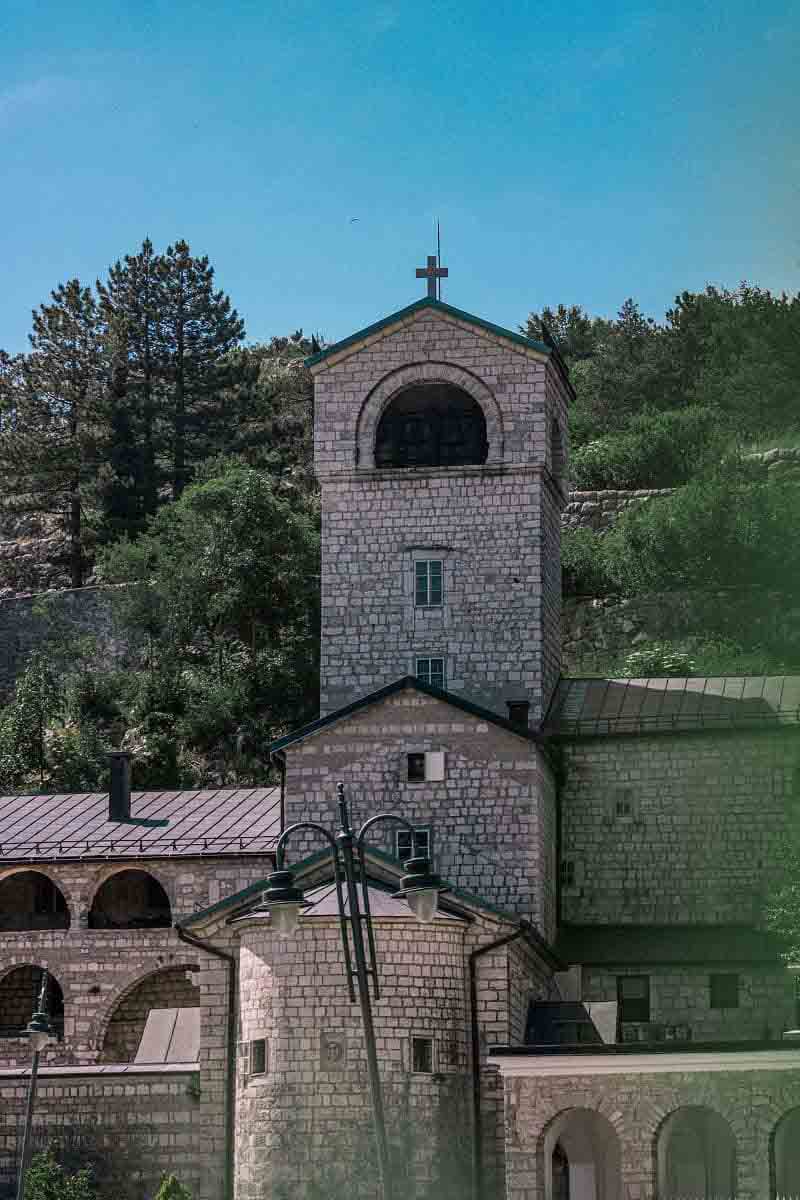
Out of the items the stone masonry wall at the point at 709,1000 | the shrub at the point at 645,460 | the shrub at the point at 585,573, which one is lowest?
the stone masonry wall at the point at 709,1000

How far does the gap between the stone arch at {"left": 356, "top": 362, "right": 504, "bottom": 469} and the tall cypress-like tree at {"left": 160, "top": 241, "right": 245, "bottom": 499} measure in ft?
96.6

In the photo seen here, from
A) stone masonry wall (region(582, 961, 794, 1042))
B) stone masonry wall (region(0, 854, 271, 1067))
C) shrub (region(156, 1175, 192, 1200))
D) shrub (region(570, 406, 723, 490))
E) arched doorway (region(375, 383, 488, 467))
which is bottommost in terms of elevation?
shrub (region(156, 1175, 192, 1200))

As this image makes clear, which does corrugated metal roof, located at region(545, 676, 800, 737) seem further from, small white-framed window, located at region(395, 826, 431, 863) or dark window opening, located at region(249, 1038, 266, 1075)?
dark window opening, located at region(249, 1038, 266, 1075)

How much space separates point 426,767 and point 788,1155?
8.99 metres

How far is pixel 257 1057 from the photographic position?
34250 mm

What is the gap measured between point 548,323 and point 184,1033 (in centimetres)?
5601

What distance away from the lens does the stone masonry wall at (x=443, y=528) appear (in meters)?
42.1

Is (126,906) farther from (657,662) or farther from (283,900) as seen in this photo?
(283,900)

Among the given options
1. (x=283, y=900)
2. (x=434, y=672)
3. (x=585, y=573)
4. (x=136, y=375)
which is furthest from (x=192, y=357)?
(x=283, y=900)

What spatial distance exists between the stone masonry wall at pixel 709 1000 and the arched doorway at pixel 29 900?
1206 cm

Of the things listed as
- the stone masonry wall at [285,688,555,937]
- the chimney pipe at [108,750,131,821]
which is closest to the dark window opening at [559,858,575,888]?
the stone masonry wall at [285,688,555,937]

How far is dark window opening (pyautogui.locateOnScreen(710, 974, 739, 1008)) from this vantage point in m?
39.2

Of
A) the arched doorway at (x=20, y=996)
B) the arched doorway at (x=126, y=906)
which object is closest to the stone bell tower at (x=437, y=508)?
the arched doorway at (x=126, y=906)

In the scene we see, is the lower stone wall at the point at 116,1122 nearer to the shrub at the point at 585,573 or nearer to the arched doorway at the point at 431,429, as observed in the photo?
the arched doorway at the point at 431,429
